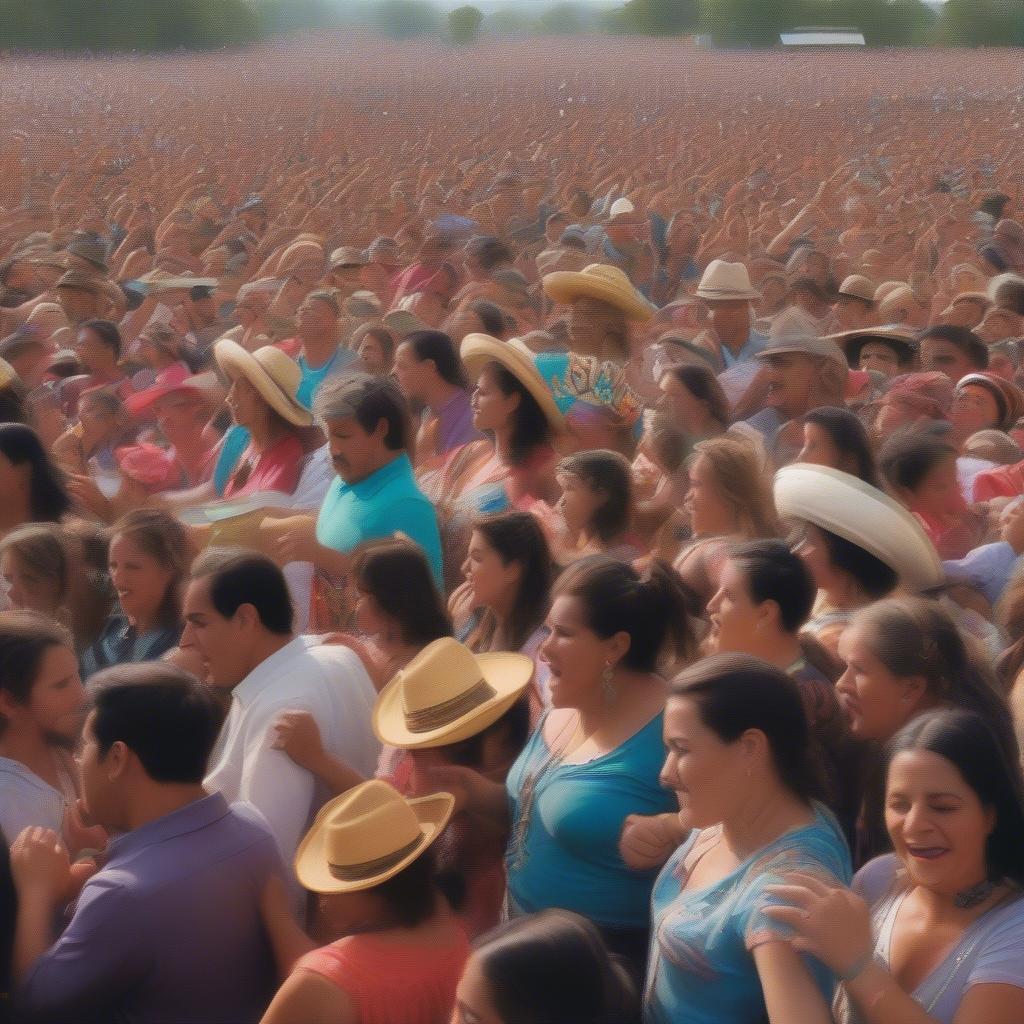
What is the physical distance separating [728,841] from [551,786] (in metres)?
0.58

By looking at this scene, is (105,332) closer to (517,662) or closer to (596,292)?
(596,292)

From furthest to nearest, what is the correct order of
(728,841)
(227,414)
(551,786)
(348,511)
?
1. (227,414)
2. (348,511)
3. (551,786)
4. (728,841)

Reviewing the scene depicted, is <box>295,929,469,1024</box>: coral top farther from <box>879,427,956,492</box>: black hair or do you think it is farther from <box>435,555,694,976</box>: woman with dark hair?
<box>879,427,956,492</box>: black hair

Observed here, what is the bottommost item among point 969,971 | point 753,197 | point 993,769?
point 753,197

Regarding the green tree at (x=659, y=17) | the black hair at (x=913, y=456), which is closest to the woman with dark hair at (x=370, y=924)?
the black hair at (x=913, y=456)

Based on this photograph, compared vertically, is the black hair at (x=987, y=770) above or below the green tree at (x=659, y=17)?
above

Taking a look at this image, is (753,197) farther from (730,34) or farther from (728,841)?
(730,34)

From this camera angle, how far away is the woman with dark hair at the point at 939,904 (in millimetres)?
2586

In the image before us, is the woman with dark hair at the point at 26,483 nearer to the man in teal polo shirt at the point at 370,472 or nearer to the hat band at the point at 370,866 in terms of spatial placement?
the man in teal polo shirt at the point at 370,472

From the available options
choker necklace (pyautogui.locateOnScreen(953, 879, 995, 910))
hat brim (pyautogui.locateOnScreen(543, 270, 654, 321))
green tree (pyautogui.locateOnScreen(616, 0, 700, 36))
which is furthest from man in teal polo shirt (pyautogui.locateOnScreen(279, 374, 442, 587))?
green tree (pyautogui.locateOnScreen(616, 0, 700, 36))

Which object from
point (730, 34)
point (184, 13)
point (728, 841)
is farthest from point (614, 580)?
point (730, 34)

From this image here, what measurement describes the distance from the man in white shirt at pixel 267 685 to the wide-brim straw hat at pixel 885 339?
425 cm

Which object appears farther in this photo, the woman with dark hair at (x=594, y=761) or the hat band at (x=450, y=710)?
the hat band at (x=450, y=710)

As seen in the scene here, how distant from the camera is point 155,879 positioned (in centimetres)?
304
